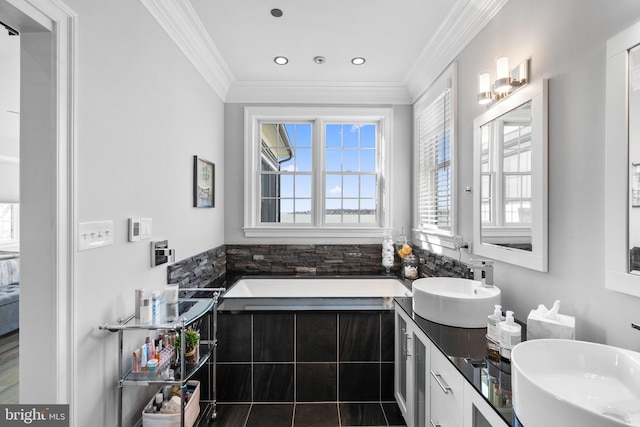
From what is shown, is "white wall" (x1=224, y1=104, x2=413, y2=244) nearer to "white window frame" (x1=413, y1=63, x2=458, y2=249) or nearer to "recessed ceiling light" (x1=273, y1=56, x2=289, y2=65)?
"white window frame" (x1=413, y1=63, x2=458, y2=249)

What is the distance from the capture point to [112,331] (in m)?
1.46

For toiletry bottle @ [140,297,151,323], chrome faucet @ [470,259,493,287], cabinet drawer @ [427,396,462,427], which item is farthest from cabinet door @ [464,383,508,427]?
toiletry bottle @ [140,297,151,323]

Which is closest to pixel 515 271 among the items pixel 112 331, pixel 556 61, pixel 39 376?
pixel 556 61

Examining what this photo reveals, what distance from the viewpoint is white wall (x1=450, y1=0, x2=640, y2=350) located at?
112cm

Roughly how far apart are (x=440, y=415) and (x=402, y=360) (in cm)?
60

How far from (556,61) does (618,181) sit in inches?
25.1

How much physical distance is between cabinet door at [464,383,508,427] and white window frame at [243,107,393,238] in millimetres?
2291

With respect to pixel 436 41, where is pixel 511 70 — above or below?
below

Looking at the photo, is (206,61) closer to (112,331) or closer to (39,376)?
(112,331)

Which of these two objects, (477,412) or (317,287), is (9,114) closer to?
(317,287)

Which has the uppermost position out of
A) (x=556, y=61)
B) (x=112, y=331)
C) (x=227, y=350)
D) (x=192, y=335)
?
(x=556, y=61)

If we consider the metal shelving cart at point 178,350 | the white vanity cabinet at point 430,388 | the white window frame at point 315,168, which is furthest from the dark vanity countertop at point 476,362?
the white window frame at point 315,168

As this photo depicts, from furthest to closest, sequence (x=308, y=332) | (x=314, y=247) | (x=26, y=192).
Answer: (x=314, y=247) < (x=308, y=332) < (x=26, y=192)

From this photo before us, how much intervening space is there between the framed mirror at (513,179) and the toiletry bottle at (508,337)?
378 millimetres
